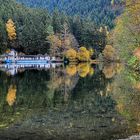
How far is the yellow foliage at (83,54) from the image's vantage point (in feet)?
469

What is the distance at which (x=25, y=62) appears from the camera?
135375 millimetres

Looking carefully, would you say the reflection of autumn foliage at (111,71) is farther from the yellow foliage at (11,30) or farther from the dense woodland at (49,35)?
the yellow foliage at (11,30)

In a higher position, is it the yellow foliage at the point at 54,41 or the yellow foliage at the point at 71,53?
the yellow foliage at the point at 54,41

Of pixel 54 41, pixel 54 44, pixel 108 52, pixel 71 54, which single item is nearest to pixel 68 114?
pixel 71 54

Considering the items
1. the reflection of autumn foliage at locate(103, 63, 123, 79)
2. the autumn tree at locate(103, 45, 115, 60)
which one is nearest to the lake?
the reflection of autumn foliage at locate(103, 63, 123, 79)

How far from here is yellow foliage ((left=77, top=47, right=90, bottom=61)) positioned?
469 feet

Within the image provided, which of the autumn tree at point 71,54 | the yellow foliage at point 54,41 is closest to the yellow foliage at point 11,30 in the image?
the yellow foliage at point 54,41

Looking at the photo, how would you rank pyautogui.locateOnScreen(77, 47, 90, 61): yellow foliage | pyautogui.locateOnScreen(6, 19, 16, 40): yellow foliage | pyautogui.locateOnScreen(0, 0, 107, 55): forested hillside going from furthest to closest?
pyautogui.locateOnScreen(0, 0, 107, 55): forested hillside, pyautogui.locateOnScreen(77, 47, 90, 61): yellow foliage, pyautogui.locateOnScreen(6, 19, 16, 40): yellow foliage

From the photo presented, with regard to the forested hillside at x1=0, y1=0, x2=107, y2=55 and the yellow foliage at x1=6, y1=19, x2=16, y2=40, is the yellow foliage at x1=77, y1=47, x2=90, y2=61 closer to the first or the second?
the forested hillside at x1=0, y1=0, x2=107, y2=55

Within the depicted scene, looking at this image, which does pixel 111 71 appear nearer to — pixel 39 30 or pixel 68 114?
pixel 68 114

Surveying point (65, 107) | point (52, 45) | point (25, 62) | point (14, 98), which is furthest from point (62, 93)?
point (52, 45)

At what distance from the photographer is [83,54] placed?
144750 mm

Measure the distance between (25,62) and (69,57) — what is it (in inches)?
546

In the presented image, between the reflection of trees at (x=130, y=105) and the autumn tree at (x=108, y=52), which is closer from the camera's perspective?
the reflection of trees at (x=130, y=105)
